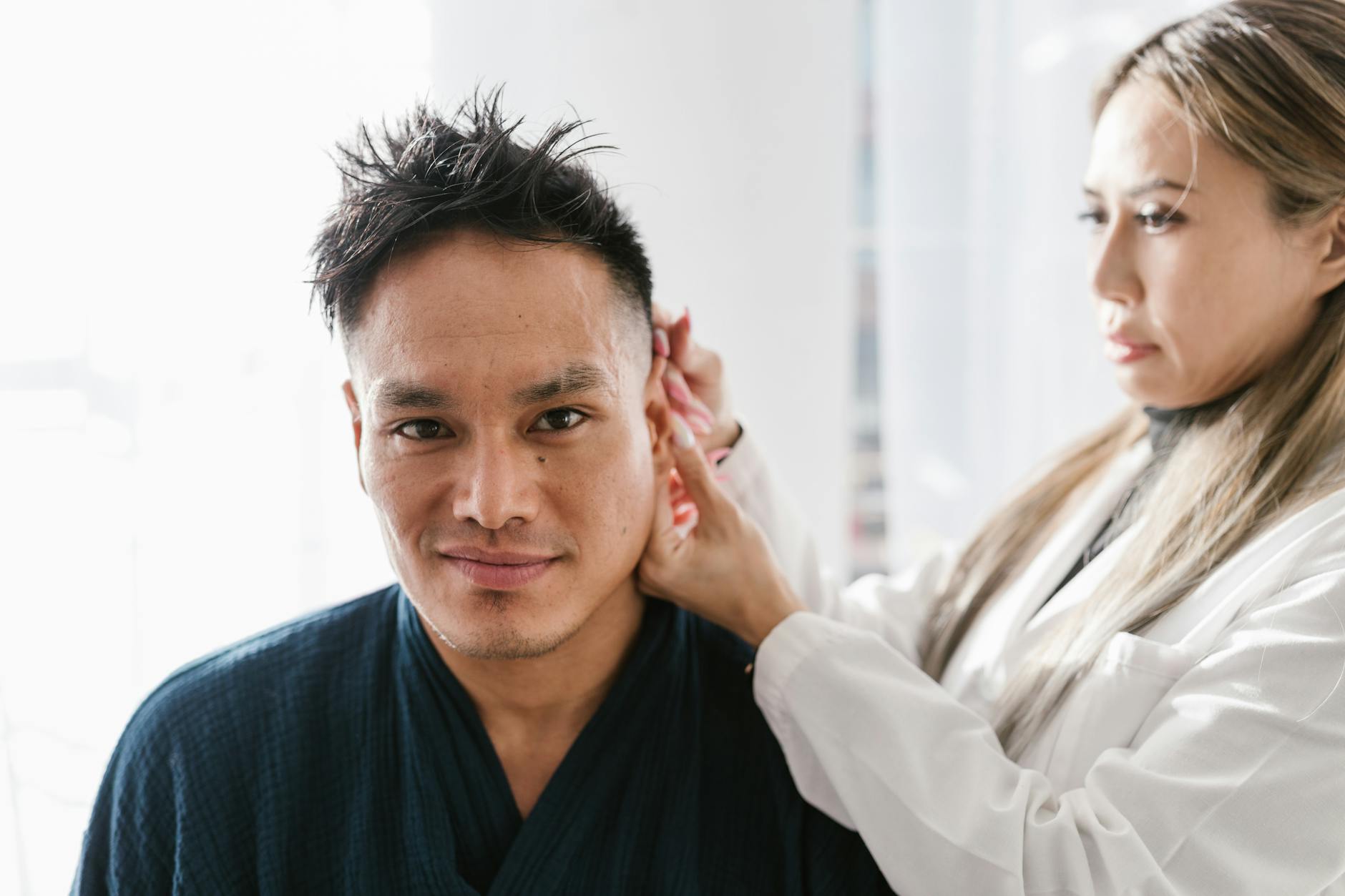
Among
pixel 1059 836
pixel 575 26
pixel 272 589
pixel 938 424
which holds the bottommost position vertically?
pixel 1059 836

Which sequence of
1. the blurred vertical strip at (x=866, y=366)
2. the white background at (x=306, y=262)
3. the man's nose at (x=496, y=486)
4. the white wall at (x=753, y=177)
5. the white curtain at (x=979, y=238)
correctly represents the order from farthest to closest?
the blurred vertical strip at (x=866, y=366), the white curtain at (x=979, y=238), the white wall at (x=753, y=177), the white background at (x=306, y=262), the man's nose at (x=496, y=486)

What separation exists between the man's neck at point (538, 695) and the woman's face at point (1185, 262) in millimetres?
746

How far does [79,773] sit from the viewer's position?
4.58 feet

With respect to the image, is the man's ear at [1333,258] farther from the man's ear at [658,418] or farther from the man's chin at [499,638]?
the man's chin at [499,638]

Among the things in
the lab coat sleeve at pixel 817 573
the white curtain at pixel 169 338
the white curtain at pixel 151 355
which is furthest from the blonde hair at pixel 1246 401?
the white curtain at pixel 151 355

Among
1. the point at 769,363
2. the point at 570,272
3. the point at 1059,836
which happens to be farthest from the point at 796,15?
the point at 1059,836

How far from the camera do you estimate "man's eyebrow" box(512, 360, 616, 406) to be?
1148 millimetres

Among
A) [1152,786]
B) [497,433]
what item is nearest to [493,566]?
[497,433]

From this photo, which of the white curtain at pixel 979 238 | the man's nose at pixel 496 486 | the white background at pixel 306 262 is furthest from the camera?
the white curtain at pixel 979 238

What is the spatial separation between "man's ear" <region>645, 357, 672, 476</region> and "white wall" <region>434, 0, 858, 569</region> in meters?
0.67

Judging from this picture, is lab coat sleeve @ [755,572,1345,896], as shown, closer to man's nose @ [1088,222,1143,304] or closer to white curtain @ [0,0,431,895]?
Result: man's nose @ [1088,222,1143,304]

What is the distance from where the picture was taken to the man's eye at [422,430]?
1191mm

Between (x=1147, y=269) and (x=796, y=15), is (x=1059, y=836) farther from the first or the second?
(x=796, y=15)

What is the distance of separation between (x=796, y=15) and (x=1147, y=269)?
3.45 feet
